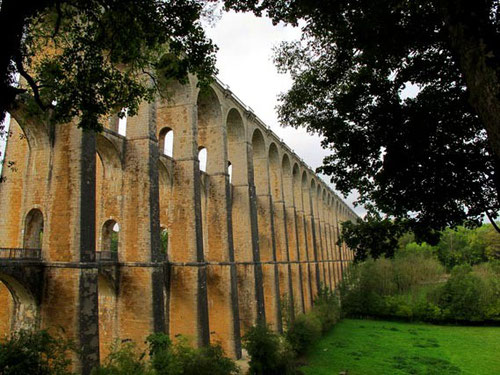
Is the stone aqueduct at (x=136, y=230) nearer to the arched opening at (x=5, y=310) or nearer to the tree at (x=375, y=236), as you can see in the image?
the arched opening at (x=5, y=310)

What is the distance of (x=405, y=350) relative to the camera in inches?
915

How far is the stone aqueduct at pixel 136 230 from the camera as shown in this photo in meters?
9.23

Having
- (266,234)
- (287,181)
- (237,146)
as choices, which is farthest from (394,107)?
(287,181)

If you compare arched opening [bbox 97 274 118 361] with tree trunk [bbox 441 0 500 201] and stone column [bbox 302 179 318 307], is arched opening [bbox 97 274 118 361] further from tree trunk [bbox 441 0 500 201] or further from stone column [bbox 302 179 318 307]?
stone column [bbox 302 179 318 307]

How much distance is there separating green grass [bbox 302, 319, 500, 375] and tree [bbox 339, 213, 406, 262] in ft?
30.3

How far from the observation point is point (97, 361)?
906 cm

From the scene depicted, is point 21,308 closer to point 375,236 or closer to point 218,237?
point 218,237

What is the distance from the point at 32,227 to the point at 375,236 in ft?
33.2

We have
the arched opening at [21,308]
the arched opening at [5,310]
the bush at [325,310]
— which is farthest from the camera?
the bush at [325,310]

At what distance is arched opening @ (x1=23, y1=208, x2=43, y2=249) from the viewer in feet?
34.1

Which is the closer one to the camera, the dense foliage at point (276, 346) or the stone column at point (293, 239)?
the dense foliage at point (276, 346)

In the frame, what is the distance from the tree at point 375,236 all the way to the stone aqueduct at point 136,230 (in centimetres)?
608

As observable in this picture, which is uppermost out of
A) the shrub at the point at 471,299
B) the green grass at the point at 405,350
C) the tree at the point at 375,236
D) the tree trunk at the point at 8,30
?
the tree trunk at the point at 8,30

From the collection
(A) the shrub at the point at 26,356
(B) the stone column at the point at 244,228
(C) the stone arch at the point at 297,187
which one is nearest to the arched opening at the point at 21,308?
(A) the shrub at the point at 26,356
